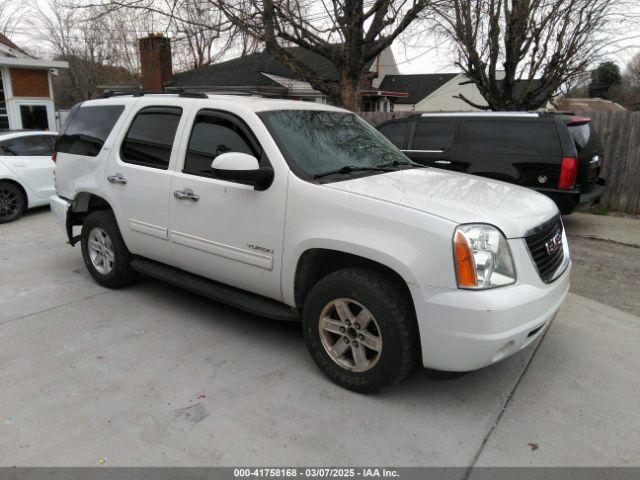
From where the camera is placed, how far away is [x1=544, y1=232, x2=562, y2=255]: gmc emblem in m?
3.29

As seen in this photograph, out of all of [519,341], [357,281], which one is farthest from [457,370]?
[357,281]

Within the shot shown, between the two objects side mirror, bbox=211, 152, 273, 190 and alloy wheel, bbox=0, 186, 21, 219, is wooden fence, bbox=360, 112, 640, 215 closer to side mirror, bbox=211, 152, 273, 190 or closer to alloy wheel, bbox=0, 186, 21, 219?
side mirror, bbox=211, 152, 273, 190

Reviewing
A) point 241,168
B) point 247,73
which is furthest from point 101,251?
point 247,73

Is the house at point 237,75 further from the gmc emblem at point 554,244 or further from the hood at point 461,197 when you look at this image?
the gmc emblem at point 554,244

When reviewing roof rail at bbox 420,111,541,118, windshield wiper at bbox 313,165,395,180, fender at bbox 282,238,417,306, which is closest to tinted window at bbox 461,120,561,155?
roof rail at bbox 420,111,541,118

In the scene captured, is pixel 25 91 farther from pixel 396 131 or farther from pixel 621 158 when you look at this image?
pixel 621 158

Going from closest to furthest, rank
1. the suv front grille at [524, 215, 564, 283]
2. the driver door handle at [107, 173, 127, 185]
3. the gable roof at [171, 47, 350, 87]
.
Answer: the suv front grille at [524, 215, 564, 283]
the driver door handle at [107, 173, 127, 185]
the gable roof at [171, 47, 350, 87]

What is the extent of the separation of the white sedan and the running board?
5.41m

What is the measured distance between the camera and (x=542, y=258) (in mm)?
3180

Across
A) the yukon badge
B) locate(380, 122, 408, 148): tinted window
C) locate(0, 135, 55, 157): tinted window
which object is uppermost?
locate(380, 122, 408, 148): tinted window

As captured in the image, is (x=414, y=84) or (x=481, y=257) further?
(x=414, y=84)

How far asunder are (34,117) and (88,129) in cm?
1454

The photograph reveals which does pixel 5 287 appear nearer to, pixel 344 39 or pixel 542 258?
pixel 542 258

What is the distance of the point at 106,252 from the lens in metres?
5.08
